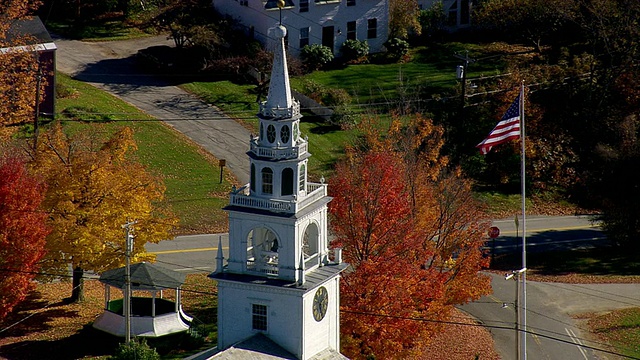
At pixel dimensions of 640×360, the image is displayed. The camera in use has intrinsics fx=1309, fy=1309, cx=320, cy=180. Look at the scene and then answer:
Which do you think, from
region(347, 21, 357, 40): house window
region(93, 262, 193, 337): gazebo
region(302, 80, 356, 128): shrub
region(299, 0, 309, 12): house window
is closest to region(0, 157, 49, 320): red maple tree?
region(93, 262, 193, 337): gazebo

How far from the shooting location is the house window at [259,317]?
5184 centimetres

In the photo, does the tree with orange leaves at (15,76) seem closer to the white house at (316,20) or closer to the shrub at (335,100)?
the shrub at (335,100)

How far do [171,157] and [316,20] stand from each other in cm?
2002

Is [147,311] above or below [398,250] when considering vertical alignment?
below

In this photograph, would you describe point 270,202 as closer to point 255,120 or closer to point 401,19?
point 255,120

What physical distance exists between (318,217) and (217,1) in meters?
50.5

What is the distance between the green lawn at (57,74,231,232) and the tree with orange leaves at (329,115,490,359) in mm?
12601

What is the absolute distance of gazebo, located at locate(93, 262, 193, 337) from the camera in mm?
60688

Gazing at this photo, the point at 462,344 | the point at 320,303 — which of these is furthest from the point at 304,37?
the point at 320,303

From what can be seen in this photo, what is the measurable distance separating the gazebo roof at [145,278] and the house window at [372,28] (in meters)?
43.3

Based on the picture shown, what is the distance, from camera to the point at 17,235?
58469mm

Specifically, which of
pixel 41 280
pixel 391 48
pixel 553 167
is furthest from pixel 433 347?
pixel 391 48

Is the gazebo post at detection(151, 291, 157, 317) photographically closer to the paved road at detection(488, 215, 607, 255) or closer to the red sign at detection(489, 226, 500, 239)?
the red sign at detection(489, 226, 500, 239)

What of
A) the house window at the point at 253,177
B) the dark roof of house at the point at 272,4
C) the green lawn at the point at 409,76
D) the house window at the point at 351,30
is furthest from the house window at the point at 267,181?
the house window at the point at 351,30
